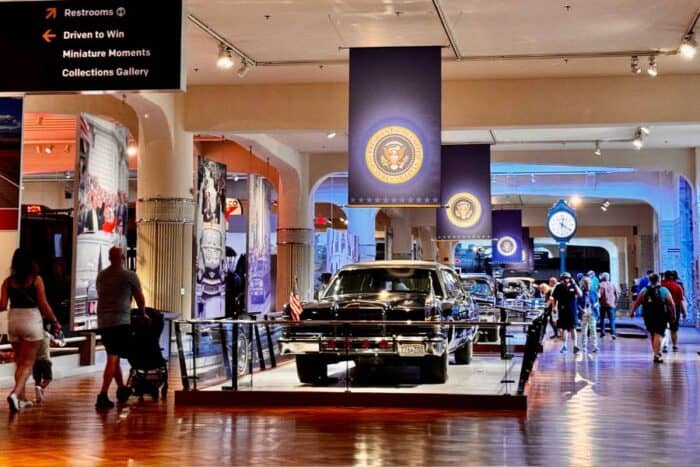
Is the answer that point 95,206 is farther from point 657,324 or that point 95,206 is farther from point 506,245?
point 506,245

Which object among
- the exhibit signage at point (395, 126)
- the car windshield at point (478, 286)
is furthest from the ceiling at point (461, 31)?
the car windshield at point (478, 286)

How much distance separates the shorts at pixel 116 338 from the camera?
935 cm

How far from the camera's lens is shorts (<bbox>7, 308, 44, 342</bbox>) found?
8797 millimetres

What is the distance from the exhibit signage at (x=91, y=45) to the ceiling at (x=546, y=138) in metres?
12.0

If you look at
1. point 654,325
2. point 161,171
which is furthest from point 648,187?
point 161,171

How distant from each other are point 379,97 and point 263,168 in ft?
37.4

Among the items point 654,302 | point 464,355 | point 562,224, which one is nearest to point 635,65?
point 654,302

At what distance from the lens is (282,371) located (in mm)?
11586

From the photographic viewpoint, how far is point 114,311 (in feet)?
30.7

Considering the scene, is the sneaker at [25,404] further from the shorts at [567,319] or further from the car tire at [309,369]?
the shorts at [567,319]

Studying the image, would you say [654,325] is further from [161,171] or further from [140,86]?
[140,86]

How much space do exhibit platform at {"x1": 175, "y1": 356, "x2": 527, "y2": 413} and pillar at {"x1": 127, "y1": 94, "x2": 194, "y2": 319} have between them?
17.7 feet

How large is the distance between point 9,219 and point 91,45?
541cm

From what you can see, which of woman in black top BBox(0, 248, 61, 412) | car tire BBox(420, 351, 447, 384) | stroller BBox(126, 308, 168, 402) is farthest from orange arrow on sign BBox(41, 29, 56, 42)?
car tire BBox(420, 351, 447, 384)
